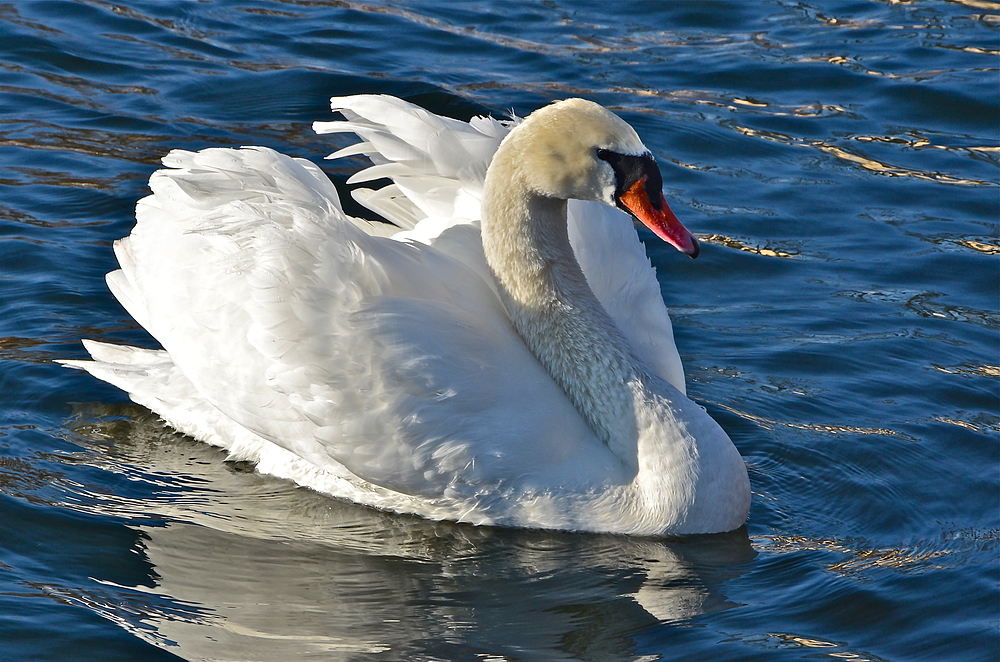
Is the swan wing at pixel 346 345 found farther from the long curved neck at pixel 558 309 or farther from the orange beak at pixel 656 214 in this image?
the orange beak at pixel 656 214

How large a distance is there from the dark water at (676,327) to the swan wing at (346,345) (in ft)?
1.31

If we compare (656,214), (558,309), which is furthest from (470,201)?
(656,214)

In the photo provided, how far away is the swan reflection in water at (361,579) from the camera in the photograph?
4.71 m

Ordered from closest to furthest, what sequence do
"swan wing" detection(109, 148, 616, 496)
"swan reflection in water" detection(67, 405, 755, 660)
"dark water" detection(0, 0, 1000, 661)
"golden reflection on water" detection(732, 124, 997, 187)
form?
"swan reflection in water" detection(67, 405, 755, 660) → "dark water" detection(0, 0, 1000, 661) → "swan wing" detection(109, 148, 616, 496) → "golden reflection on water" detection(732, 124, 997, 187)

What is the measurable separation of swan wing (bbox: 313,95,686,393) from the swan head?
0.74 metres

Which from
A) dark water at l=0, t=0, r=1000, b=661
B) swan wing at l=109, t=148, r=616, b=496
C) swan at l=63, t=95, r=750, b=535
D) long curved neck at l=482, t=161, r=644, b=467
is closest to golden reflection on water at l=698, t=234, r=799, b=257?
dark water at l=0, t=0, r=1000, b=661

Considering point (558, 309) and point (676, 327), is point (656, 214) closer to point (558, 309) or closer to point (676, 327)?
point (558, 309)

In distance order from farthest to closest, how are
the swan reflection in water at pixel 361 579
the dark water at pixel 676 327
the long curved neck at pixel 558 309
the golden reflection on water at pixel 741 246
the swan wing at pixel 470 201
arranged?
the golden reflection on water at pixel 741 246
the swan wing at pixel 470 201
the long curved neck at pixel 558 309
the dark water at pixel 676 327
the swan reflection in water at pixel 361 579

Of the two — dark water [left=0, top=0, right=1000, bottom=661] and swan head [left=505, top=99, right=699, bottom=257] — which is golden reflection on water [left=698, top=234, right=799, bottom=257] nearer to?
dark water [left=0, top=0, right=1000, bottom=661]

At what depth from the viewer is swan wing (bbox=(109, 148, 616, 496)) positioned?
5.20 m

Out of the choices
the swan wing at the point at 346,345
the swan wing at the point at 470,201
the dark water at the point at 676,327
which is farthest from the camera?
the swan wing at the point at 470,201

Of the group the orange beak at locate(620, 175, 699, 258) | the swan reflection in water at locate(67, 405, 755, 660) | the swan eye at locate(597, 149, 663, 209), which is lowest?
the swan reflection in water at locate(67, 405, 755, 660)

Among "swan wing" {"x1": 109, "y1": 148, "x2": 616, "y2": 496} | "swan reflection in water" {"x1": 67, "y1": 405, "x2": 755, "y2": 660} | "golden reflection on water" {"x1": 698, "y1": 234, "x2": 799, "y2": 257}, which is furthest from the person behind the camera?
"golden reflection on water" {"x1": 698, "y1": 234, "x2": 799, "y2": 257}

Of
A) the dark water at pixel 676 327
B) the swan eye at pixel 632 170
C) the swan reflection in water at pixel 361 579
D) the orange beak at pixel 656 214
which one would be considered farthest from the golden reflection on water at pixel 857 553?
the swan eye at pixel 632 170
